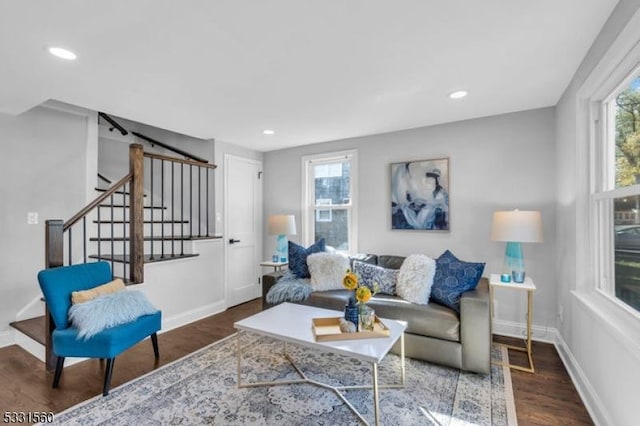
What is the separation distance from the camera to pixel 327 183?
438 centimetres

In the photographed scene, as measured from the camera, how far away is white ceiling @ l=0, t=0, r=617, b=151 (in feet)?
5.16

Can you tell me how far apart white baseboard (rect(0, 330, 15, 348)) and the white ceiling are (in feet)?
7.02

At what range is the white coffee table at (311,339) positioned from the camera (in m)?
1.73

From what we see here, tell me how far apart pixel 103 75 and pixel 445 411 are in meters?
3.26

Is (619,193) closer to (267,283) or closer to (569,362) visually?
(569,362)

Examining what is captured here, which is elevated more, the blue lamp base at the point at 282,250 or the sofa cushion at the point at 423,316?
the blue lamp base at the point at 282,250

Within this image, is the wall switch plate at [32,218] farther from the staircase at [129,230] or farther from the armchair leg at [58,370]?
the armchair leg at [58,370]

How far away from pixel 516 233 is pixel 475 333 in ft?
3.00

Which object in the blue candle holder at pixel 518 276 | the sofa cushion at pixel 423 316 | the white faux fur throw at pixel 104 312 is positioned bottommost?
the sofa cushion at pixel 423 316

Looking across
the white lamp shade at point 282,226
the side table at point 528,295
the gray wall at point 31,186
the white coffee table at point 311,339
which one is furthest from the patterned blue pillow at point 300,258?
the gray wall at point 31,186

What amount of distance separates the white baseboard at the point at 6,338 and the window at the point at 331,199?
3.24 metres

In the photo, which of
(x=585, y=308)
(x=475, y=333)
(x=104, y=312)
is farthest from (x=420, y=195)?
(x=104, y=312)

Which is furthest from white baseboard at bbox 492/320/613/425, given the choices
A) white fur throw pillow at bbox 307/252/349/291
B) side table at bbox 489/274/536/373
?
white fur throw pillow at bbox 307/252/349/291

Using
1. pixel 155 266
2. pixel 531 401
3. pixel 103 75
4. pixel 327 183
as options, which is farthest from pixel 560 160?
pixel 155 266
